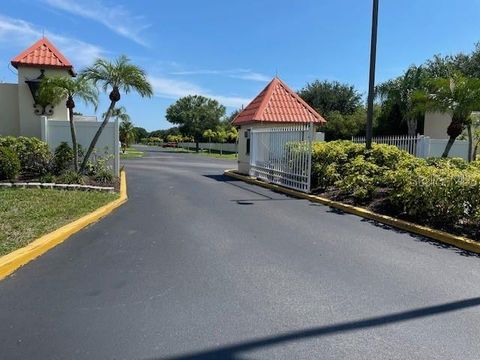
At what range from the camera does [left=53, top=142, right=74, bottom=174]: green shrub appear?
1441cm

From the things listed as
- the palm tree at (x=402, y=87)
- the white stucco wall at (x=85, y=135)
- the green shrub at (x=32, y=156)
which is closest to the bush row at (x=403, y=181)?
the white stucco wall at (x=85, y=135)

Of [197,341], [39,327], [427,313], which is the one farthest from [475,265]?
[39,327]

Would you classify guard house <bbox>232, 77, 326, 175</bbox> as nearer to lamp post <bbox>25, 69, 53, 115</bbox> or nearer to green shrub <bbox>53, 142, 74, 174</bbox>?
green shrub <bbox>53, 142, 74, 174</bbox>

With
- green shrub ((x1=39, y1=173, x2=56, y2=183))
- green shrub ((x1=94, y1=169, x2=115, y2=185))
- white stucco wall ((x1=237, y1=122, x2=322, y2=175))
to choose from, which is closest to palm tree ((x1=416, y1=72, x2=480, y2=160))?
white stucco wall ((x1=237, y1=122, x2=322, y2=175))

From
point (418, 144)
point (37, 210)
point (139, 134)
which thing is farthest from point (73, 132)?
point (139, 134)

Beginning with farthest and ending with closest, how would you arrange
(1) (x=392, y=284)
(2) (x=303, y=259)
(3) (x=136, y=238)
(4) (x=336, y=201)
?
1. (4) (x=336, y=201)
2. (3) (x=136, y=238)
3. (2) (x=303, y=259)
4. (1) (x=392, y=284)

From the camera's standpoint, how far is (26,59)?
16.1 metres

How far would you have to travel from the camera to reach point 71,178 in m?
13.0

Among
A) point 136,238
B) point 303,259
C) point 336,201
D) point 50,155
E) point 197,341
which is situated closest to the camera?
point 197,341

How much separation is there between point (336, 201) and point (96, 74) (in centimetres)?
820

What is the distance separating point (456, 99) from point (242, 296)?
1060cm

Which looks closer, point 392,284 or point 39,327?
point 39,327

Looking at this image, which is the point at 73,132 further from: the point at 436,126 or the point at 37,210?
the point at 436,126

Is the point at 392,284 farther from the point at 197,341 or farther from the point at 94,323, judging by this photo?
the point at 94,323
